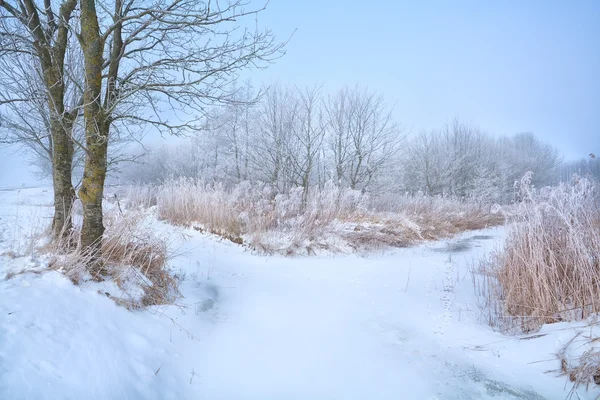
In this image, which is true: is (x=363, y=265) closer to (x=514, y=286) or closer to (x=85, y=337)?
(x=514, y=286)

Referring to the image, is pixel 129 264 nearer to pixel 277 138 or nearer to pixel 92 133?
pixel 92 133

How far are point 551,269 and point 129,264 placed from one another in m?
3.74

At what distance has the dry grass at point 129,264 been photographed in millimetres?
2230

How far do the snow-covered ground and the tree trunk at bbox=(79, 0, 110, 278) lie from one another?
0.33 m

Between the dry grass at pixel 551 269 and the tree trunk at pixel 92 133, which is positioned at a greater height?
the tree trunk at pixel 92 133

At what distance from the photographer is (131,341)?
1877mm

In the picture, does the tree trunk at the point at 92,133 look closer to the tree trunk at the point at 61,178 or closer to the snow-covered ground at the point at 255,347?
the snow-covered ground at the point at 255,347

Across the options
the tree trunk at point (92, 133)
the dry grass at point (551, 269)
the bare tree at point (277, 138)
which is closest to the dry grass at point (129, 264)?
the tree trunk at point (92, 133)

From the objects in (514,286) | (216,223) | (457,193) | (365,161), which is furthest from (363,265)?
(457,193)

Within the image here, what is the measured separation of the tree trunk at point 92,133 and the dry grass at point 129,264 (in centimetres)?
12

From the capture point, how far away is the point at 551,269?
2.54m

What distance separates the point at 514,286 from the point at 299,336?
2.13 metres

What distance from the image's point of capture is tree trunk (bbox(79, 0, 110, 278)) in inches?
92.6

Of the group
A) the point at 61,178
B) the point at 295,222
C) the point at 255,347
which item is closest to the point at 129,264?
the point at 61,178
